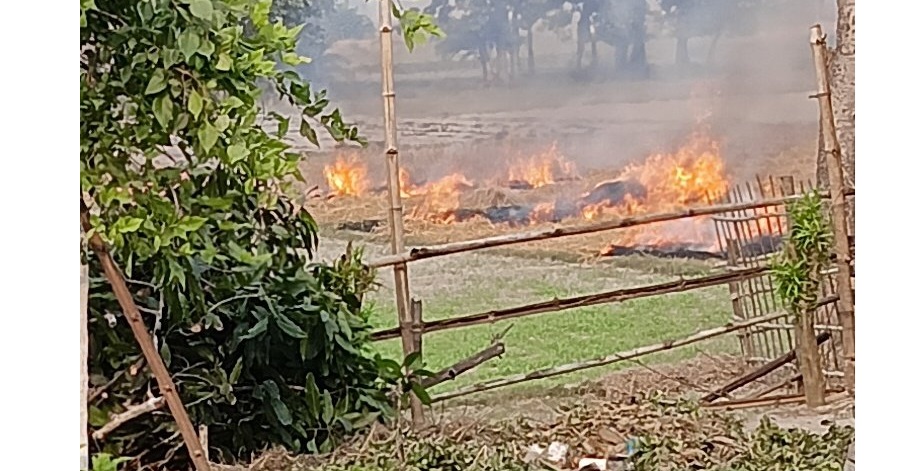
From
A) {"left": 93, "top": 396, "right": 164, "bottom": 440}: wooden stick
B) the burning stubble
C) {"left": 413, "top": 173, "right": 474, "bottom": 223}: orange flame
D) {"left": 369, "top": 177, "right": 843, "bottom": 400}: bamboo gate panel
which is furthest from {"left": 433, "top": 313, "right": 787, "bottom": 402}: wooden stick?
{"left": 93, "top": 396, "right": 164, "bottom": 440}: wooden stick

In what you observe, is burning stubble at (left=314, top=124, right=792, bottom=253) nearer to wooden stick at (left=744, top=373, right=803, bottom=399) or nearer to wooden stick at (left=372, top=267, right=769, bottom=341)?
wooden stick at (left=372, top=267, right=769, bottom=341)

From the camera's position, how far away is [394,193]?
137cm

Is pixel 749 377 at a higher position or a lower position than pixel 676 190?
Result: lower

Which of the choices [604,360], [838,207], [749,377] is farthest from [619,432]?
[838,207]

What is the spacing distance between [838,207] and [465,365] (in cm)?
54

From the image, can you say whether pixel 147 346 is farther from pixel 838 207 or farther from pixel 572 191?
pixel 838 207

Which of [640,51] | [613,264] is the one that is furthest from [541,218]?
[640,51]

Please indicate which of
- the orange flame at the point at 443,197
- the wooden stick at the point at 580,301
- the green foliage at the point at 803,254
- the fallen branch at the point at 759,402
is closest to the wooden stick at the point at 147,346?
the wooden stick at the point at 580,301

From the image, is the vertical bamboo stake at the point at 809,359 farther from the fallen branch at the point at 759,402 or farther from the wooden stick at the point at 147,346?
the wooden stick at the point at 147,346

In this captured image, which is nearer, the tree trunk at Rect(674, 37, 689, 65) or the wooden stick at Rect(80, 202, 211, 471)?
the wooden stick at Rect(80, 202, 211, 471)

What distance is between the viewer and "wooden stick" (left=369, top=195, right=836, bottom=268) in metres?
1.38

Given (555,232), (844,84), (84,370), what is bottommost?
(84,370)

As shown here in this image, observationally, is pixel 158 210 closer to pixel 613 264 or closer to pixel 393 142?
pixel 393 142
